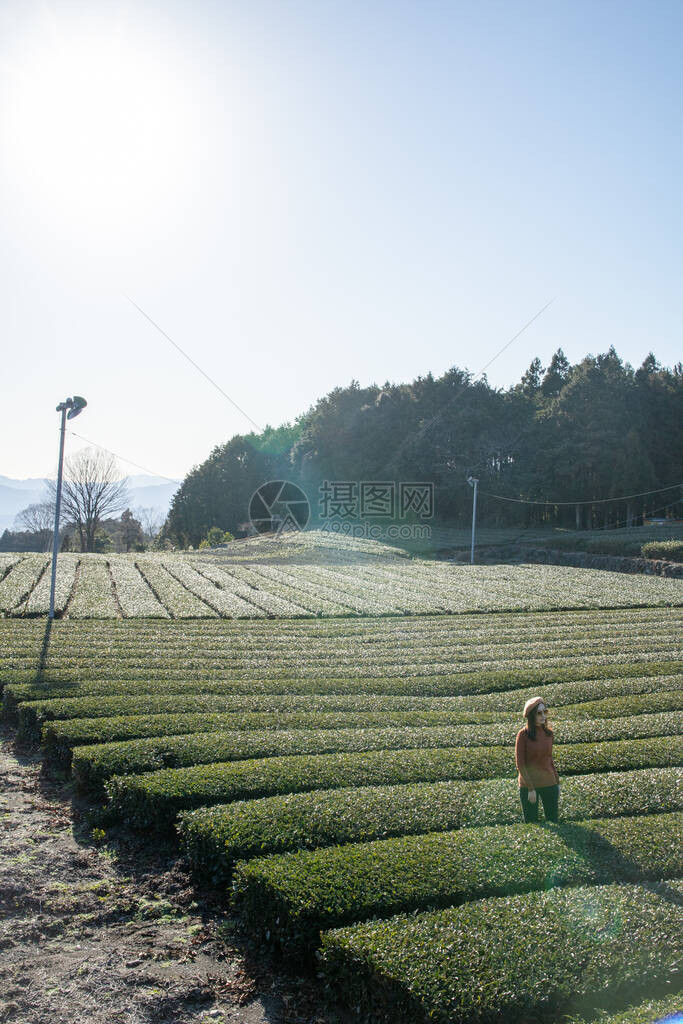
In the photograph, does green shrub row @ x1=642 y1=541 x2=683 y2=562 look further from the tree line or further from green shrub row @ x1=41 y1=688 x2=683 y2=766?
the tree line

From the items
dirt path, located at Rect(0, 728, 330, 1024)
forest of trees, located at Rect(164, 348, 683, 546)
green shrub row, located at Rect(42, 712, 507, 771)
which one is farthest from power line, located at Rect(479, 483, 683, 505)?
dirt path, located at Rect(0, 728, 330, 1024)

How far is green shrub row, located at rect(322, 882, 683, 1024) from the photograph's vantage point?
441 centimetres

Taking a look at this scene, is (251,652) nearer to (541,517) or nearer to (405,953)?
(405,953)

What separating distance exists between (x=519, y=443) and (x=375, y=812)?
197 ft

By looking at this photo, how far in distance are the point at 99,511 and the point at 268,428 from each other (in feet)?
113

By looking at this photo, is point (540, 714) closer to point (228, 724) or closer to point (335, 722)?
point (335, 722)

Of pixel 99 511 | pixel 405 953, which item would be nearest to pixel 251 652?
pixel 405 953

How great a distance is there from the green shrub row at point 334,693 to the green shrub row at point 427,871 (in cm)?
525

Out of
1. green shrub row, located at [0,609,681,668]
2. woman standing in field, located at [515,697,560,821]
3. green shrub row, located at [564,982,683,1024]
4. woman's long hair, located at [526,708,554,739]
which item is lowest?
green shrub row, located at [564,982,683,1024]

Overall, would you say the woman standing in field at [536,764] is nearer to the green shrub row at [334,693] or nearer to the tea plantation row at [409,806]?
the tea plantation row at [409,806]

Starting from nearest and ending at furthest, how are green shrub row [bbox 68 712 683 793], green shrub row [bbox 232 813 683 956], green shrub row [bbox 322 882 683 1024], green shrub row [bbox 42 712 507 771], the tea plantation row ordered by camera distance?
green shrub row [bbox 322 882 683 1024], the tea plantation row, green shrub row [bbox 232 813 683 956], green shrub row [bbox 68 712 683 793], green shrub row [bbox 42 712 507 771]

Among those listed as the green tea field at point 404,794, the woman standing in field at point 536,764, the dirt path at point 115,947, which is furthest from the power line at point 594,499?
the dirt path at point 115,947

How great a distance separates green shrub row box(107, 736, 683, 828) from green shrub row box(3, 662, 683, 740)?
9.31ft

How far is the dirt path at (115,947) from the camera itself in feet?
16.3
